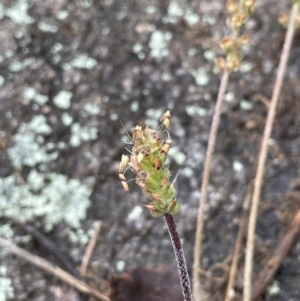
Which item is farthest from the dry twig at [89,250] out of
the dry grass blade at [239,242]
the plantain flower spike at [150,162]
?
the plantain flower spike at [150,162]

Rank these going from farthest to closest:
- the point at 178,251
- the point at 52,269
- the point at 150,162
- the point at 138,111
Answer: the point at 138,111 < the point at 52,269 < the point at 178,251 < the point at 150,162

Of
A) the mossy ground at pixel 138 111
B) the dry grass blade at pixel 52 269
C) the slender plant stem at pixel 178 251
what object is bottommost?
the slender plant stem at pixel 178 251

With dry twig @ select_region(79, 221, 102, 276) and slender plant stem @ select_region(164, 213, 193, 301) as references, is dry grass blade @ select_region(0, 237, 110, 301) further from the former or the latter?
slender plant stem @ select_region(164, 213, 193, 301)

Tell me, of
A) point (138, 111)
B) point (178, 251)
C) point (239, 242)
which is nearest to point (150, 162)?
point (178, 251)

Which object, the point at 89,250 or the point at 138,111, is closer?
the point at 89,250

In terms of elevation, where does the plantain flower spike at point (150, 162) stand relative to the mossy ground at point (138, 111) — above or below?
below

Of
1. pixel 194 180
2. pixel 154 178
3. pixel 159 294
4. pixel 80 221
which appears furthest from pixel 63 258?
pixel 154 178

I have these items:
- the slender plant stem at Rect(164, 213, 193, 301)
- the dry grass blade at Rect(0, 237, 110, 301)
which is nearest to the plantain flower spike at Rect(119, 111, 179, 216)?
the slender plant stem at Rect(164, 213, 193, 301)

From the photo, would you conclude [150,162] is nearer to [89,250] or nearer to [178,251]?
[178,251]

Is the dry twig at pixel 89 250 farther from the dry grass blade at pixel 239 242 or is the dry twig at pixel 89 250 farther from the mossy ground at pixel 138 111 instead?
the dry grass blade at pixel 239 242
